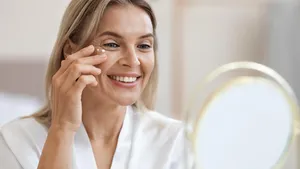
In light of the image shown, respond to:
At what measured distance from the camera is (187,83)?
1742 millimetres

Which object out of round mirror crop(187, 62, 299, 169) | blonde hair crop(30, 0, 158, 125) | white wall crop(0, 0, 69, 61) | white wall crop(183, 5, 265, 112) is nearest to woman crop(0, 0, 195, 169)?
blonde hair crop(30, 0, 158, 125)

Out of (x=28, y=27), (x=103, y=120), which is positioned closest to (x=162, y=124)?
(x=103, y=120)

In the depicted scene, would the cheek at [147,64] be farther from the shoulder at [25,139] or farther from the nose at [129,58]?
the shoulder at [25,139]

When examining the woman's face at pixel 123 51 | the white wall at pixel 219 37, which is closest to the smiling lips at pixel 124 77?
the woman's face at pixel 123 51

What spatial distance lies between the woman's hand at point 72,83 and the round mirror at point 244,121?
199 mm

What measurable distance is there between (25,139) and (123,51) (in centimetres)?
28

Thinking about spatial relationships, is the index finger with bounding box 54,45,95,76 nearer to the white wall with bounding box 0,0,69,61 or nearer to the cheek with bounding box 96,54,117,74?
the cheek with bounding box 96,54,117,74

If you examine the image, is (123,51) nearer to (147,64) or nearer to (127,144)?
(147,64)

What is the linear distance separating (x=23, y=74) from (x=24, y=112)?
0.45 ft

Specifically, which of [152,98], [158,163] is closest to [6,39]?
[152,98]

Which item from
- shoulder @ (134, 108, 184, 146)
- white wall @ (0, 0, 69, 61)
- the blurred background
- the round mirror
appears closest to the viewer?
the round mirror

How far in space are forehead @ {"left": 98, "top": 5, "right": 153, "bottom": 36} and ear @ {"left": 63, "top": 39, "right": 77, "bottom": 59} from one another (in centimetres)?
7

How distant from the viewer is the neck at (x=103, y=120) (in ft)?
3.67

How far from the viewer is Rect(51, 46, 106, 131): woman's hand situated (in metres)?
0.93
